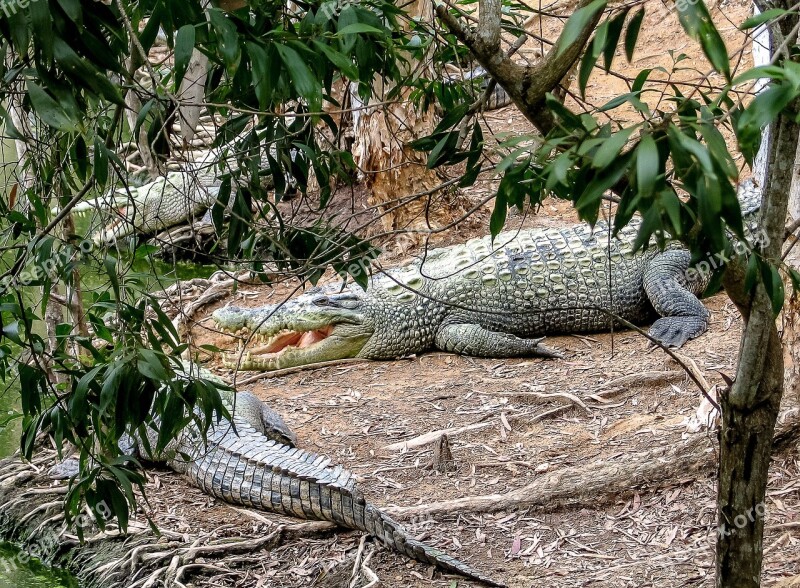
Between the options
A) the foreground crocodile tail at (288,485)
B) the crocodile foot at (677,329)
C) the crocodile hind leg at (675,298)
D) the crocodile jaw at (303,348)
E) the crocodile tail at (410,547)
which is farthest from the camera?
the crocodile jaw at (303,348)

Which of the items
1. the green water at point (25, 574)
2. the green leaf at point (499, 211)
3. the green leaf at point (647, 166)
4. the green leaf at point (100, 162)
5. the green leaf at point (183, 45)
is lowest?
the green water at point (25, 574)

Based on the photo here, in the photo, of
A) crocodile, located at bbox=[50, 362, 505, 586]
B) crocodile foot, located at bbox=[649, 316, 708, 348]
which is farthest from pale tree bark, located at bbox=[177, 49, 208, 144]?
crocodile foot, located at bbox=[649, 316, 708, 348]

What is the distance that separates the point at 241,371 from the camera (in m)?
5.51

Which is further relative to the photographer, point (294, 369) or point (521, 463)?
point (294, 369)

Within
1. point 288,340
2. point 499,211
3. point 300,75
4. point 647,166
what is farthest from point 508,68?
point 288,340

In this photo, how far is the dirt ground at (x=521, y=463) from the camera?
9.88 feet

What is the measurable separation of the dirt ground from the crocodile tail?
42 millimetres

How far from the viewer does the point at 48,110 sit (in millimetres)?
1387

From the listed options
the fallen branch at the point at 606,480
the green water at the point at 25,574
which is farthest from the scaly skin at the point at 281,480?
the green water at the point at 25,574

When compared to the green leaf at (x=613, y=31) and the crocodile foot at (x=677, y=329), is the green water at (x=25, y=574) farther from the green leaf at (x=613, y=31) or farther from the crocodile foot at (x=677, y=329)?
the green leaf at (x=613, y=31)

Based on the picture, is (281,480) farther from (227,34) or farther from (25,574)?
(227,34)

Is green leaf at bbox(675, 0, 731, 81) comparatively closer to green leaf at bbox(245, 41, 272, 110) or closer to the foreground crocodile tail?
green leaf at bbox(245, 41, 272, 110)

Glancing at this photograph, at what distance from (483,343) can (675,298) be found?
1.17 m

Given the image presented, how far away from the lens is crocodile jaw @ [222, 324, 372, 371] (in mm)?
5488
